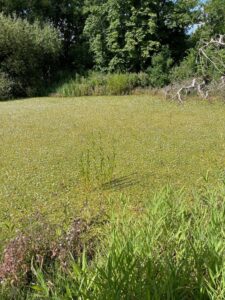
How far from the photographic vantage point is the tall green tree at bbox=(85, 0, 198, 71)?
61.6 ft

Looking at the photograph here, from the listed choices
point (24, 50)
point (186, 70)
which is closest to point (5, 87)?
point (24, 50)

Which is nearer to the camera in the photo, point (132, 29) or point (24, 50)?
point (24, 50)

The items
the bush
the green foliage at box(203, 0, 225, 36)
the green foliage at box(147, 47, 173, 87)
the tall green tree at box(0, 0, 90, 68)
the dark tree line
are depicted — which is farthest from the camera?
the tall green tree at box(0, 0, 90, 68)

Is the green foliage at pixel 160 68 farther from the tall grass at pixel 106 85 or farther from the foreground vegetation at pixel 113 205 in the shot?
the foreground vegetation at pixel 113 205

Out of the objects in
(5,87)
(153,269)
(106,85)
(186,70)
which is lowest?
(153,269)

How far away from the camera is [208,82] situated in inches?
539

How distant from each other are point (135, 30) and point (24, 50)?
6.07 metres

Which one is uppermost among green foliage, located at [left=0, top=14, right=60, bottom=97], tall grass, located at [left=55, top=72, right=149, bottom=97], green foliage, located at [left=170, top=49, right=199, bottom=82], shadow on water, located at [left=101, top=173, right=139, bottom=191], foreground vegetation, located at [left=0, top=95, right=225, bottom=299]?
green foliage, located at [left=0, top=14, right=60, bottom=97]

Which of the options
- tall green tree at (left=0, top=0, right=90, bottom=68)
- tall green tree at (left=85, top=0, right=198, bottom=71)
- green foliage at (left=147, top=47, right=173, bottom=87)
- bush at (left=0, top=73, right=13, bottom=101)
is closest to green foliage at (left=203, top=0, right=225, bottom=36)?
tall green tree at (left=85, top=0, right=198, bottom=71)

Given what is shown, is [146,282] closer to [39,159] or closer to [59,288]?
[59,288]

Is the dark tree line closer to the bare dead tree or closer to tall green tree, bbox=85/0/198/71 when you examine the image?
tall green tree, bbox=85/0/198/71

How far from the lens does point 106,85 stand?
17219mm

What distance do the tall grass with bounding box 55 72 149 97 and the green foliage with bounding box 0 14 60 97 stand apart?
2042mm

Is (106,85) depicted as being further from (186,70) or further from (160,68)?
(186,70)
